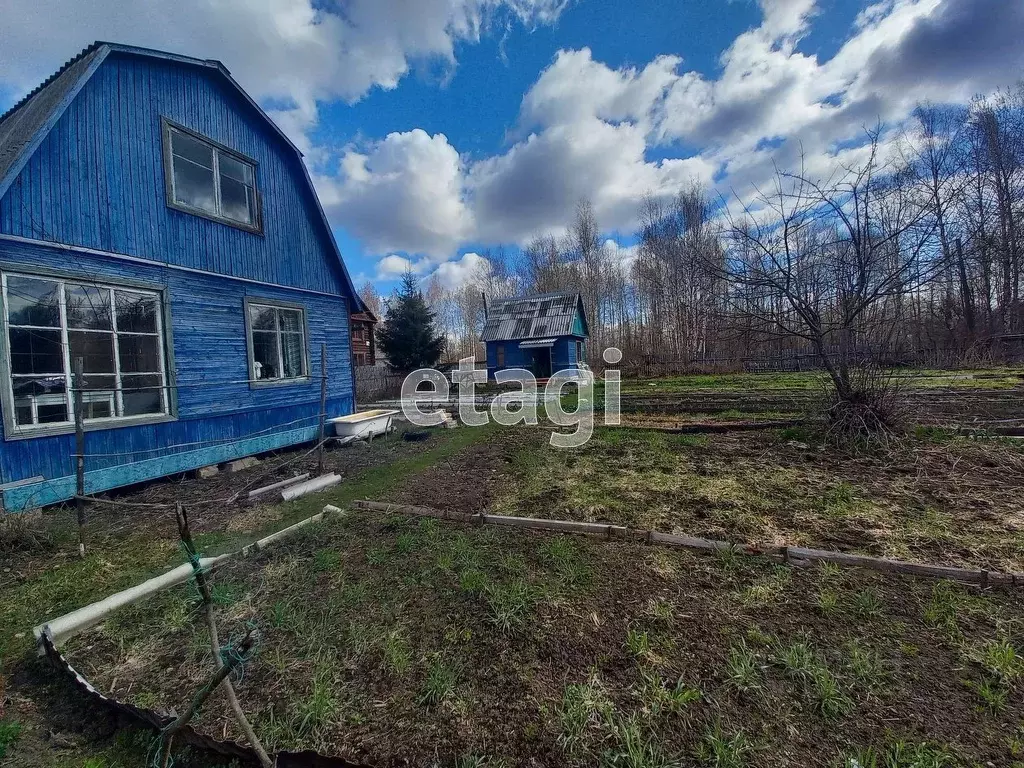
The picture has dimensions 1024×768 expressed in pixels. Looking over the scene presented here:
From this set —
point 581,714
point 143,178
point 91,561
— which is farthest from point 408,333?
point 581,714

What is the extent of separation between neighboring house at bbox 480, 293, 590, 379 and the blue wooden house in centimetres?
1242

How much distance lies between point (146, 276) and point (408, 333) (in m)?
14.8

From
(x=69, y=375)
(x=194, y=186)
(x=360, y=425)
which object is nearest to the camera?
(x=69, y=375)

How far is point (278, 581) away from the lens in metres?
3.08

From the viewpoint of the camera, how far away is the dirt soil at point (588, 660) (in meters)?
1.72

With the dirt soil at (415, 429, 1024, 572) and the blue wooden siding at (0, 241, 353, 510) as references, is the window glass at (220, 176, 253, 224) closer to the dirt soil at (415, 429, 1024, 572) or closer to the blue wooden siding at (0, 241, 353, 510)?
the blue wooden siding at (0, 241, 353, 510)

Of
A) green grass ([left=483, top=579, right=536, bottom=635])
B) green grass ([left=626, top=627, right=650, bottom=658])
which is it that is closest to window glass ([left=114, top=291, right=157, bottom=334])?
green grass ([left=483, top=579, right=536, bottom=635])

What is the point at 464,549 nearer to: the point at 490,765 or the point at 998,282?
the point at 490,765

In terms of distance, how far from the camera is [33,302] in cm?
472

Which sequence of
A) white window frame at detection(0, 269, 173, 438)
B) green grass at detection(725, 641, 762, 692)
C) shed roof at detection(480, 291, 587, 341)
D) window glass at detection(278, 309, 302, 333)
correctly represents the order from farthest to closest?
shed roof at detection(480, 291, 587, 341) < window glass at detection(278, 309, 302, 333) < white window frame at detection(0, 269, 173, 438) < green grass at detection(725, 641, 762, 692)

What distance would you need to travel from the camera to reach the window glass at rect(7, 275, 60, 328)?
4.55 m

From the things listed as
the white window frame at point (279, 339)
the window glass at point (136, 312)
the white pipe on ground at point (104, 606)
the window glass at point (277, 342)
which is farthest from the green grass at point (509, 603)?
the window glass at point (277, 342)

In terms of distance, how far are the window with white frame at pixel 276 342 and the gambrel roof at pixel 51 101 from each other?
3005mm

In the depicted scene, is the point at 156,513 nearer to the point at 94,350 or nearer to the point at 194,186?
the point at 94,350
